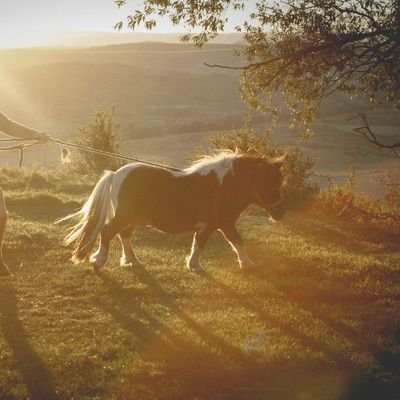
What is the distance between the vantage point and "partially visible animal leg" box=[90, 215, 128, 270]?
A: 28.8 ft

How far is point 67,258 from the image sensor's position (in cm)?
994

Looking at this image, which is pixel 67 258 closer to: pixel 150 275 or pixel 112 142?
pixel 150 275

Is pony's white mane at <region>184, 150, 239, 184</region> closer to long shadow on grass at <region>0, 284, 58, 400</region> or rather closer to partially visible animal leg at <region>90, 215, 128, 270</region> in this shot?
partially visible animal leg at <region>90, 215, 128, 270</region>

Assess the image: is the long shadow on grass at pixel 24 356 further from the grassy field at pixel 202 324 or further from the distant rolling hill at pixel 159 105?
the distant rolling hill at pixel 159 105

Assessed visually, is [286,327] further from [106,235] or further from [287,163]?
[287,163]

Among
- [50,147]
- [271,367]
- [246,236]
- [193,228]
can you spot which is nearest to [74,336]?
[271,367]

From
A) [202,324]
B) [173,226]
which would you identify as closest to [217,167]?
[173,226]

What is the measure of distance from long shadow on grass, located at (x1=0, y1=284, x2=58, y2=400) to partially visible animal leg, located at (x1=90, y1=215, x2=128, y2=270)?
1.53 meters

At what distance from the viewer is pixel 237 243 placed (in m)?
9.28

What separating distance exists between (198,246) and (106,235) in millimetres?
1642

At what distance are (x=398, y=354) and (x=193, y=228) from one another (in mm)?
4093

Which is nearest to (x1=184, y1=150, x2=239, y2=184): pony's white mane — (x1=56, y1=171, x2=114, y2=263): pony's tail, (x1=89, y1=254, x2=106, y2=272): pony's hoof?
(x1=56, y1=171, x2=114, y2=263): pony's tail

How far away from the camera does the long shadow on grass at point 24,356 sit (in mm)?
5202

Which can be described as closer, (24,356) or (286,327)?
(24,356)
